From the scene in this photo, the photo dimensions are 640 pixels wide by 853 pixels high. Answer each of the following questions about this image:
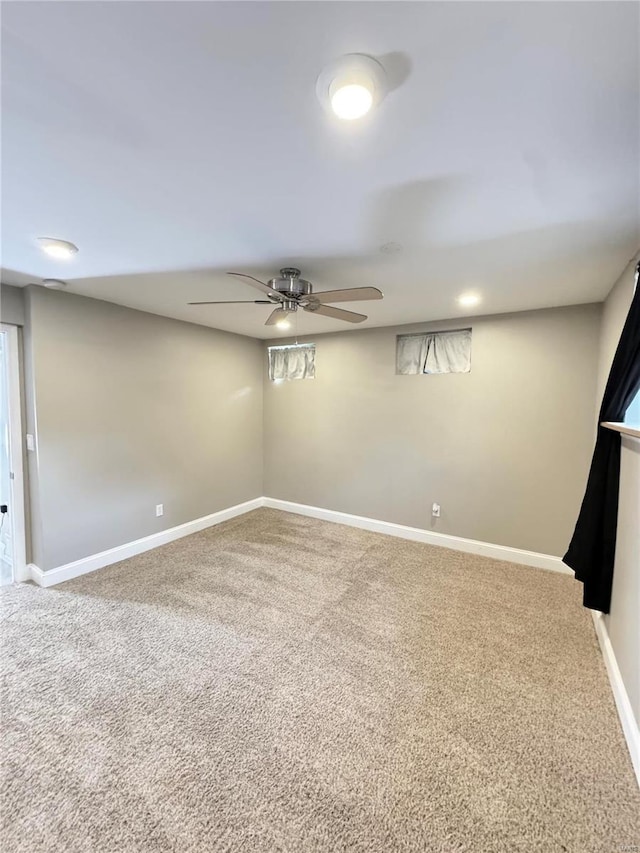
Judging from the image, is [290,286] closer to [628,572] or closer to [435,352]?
[435,352]

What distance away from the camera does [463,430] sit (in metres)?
3.64

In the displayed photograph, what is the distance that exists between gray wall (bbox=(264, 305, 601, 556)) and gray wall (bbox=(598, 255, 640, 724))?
0.96 metres

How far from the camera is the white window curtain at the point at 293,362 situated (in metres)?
4.59

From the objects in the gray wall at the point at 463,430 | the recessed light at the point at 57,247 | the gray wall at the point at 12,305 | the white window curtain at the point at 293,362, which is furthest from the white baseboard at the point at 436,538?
the recessed light at the point at 57,247

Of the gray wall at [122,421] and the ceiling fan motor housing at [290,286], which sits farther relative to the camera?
the gray wall at [122,421]

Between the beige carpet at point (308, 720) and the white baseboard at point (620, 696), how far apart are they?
54mm

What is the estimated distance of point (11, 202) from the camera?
5.19ft

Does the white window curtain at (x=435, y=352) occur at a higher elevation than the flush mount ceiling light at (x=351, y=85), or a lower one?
lower

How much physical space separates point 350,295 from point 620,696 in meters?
2.56

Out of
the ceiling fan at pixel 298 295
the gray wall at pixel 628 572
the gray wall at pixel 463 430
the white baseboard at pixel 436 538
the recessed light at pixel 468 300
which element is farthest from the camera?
the white baseboard at pixel 436 538

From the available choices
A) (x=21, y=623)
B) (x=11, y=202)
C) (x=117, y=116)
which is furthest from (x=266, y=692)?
(x=11, y=202)

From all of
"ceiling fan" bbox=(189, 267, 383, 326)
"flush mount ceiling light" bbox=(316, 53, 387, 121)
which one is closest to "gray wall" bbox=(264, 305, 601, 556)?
"ceiling fan" bbox=(189, 267, 383, 326)

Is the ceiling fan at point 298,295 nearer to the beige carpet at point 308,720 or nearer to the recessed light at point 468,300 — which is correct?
the recessed light at point 468,300

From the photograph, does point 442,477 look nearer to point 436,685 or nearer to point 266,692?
point 436,685
